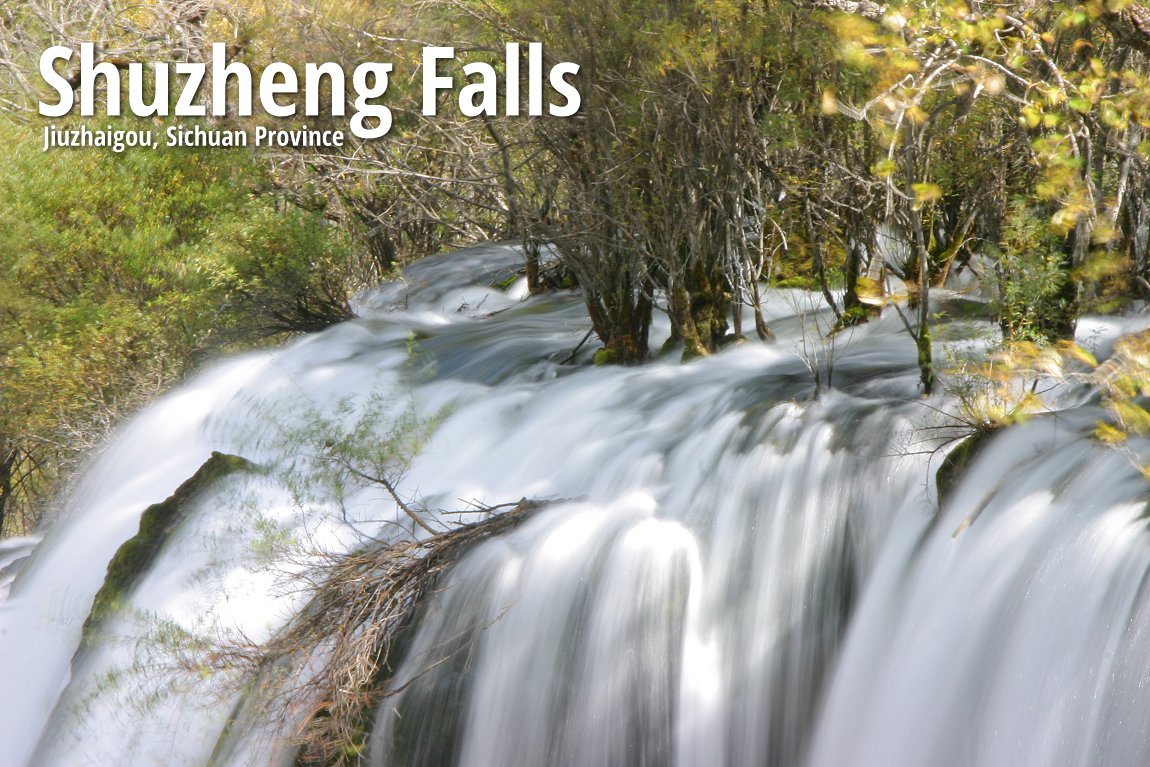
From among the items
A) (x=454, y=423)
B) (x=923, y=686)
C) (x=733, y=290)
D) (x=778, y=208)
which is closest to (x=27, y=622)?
(x=454, y=423)

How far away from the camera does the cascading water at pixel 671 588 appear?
455 cm

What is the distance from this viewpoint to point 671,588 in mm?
5688

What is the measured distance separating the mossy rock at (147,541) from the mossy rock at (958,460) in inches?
175

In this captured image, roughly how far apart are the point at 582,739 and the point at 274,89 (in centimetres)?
825

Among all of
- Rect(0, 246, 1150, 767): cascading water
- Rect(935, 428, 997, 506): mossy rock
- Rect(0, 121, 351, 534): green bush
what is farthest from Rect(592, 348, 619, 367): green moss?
Rect(0, 121, 351, 534): green bush

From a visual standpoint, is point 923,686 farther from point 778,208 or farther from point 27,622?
point 27,622

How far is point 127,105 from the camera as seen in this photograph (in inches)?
504

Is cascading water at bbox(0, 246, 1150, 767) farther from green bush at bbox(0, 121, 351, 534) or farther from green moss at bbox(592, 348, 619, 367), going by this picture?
green bush at bbox(0, 121, 351, 534)

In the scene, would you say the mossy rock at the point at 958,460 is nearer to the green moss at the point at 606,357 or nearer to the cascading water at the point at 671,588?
the cascading water at the point at 671,588

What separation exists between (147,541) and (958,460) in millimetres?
4762

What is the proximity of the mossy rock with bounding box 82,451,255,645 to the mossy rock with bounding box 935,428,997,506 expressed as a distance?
4442mm

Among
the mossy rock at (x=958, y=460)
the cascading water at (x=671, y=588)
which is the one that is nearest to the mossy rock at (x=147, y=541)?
the cascading water at (x=671, y=588)

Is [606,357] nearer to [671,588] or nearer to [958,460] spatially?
[671,588]

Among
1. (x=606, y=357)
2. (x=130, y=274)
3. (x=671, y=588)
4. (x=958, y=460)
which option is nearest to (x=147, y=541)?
(x=606, y=357)
